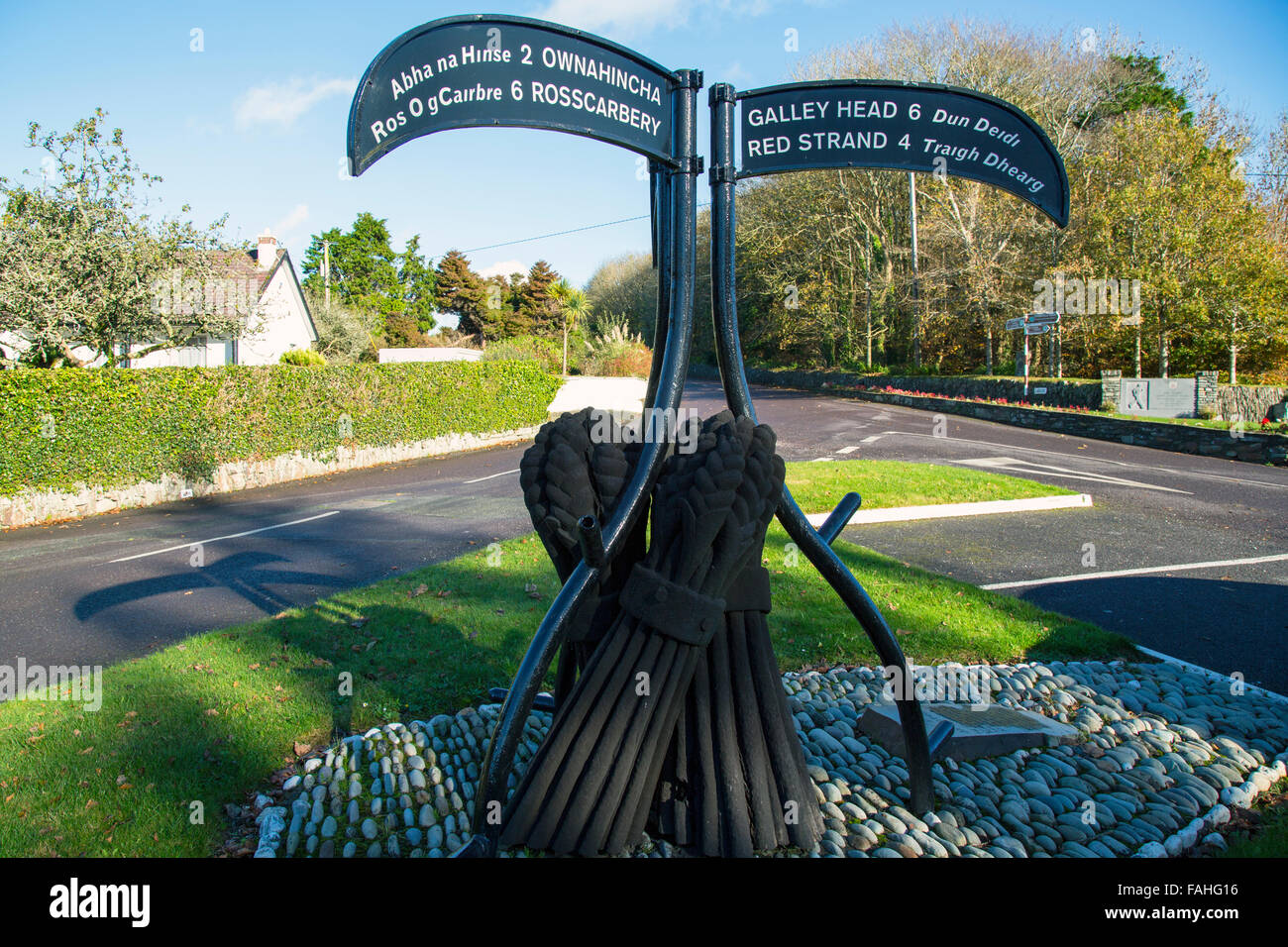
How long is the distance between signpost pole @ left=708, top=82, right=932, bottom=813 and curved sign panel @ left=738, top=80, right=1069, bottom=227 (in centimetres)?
10

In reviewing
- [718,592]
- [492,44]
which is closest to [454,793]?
[718,592]

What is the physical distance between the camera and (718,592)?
9.39ft

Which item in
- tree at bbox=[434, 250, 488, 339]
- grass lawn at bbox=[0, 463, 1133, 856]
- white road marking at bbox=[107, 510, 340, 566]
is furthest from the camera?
tree at bbox=[434, 250, 488, 339]

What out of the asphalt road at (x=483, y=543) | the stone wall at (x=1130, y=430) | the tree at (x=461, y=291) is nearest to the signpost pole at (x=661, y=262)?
the asphalt road at (x=483, y=543)

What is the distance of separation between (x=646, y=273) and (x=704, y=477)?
5561cm

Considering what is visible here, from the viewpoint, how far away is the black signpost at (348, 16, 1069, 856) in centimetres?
272

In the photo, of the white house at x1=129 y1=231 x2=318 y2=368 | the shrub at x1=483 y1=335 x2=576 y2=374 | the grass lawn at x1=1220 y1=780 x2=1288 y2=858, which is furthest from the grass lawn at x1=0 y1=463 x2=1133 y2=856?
the white house at x1=129 y1=231 x2=318 y2=368

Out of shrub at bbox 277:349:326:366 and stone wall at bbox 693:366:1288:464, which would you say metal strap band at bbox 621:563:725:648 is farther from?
shrub at bbox 277:349:326:366

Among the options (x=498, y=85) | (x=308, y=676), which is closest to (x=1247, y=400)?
(x=308, y=676)

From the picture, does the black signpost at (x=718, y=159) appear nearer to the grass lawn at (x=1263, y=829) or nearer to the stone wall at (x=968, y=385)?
the grass lawn at (x=1263, y=829)

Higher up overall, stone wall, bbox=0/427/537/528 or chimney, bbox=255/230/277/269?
chimney, bbox=255/230/277/269

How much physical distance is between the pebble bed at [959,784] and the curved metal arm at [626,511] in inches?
16.0

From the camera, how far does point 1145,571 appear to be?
761 cm

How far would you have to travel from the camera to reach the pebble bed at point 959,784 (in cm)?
296
